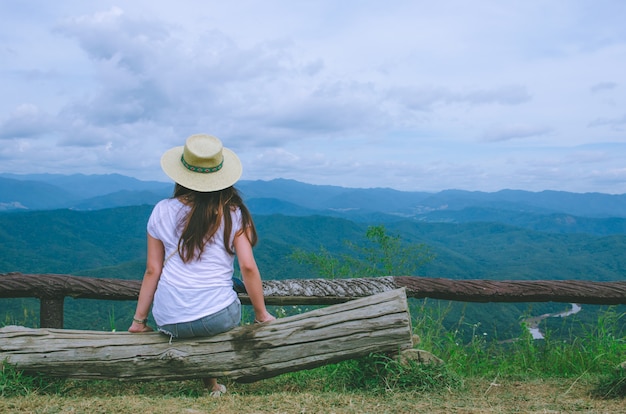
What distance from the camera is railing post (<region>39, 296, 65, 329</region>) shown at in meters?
4.68

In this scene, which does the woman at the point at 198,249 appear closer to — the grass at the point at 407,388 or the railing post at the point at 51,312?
the grass at the point at 407,388

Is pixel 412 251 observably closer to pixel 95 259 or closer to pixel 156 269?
pixel 156 269

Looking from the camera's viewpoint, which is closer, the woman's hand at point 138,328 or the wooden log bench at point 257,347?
the wooden log bench at point 257,347

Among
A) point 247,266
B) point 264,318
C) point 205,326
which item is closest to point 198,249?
point 247,266

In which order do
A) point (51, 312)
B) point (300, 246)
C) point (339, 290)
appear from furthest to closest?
1. point (300, 246)
2. point (51, 312)
3. point (339, 290)

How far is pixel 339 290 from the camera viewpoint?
4.48 metres

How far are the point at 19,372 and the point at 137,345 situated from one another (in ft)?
3.15

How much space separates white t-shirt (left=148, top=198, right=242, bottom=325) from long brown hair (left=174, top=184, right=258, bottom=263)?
43 mm

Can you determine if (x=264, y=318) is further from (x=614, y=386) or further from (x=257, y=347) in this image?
(x=614, y=386)

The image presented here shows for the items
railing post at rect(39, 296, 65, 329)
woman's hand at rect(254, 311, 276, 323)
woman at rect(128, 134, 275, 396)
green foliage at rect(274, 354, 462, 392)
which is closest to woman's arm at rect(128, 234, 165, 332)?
woman at rect(128, 134, 275, 396)

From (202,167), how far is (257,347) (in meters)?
1.36

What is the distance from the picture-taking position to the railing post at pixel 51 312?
468 cm

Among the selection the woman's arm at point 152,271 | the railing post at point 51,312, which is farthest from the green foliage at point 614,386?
the railing post at point 51,312

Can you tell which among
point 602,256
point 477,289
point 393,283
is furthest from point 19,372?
point 602,256
